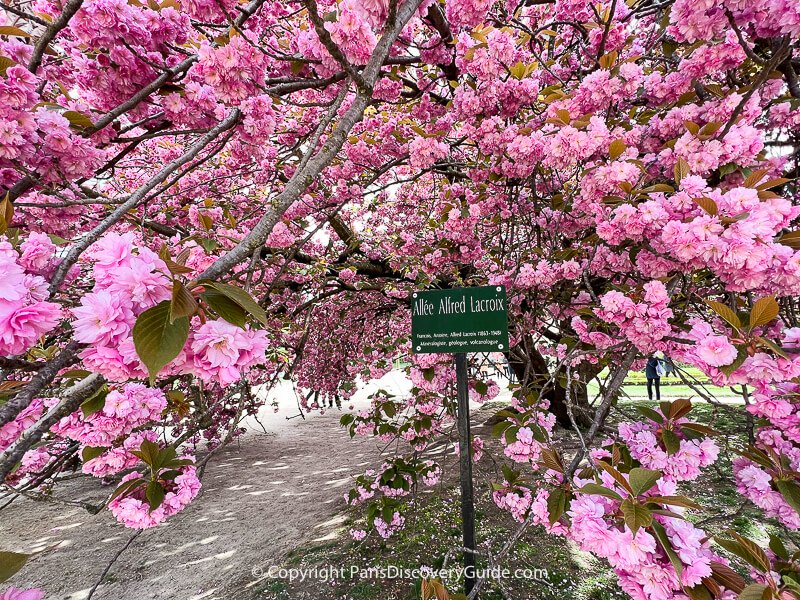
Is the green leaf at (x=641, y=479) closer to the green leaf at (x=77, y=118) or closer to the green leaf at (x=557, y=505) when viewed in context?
the green leaf at (x=557, y=505)

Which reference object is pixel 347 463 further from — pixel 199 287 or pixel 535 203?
pixel 199 287

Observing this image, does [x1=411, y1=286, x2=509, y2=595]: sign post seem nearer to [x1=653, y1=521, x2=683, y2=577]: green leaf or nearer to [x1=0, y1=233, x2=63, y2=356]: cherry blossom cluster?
[x1=653, y1=521, x2=683, y2=577]: green leaf

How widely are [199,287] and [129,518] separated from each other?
1347mm

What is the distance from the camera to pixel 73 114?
1143mm

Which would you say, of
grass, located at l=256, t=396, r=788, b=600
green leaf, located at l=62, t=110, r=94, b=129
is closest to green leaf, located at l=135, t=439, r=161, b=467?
green leaf, located at l=62, t=110, r=94, b=129

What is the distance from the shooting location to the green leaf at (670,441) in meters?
1.19

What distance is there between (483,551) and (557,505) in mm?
1975

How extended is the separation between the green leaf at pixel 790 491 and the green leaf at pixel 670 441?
0.26 meters

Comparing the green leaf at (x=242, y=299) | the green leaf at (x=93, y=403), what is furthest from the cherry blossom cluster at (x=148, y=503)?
the green leaf at (x=242, y=299)

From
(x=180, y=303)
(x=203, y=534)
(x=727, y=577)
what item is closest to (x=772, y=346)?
(x=727, y=577)

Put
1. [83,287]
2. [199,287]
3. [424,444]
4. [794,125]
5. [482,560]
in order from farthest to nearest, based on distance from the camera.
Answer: [424,444]
[482,560]
[83,287]
[794,125]
[199,287]

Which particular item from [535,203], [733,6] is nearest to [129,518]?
[535,203]

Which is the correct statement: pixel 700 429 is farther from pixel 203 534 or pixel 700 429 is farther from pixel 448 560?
pixel 203 534

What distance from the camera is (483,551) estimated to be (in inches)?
107
